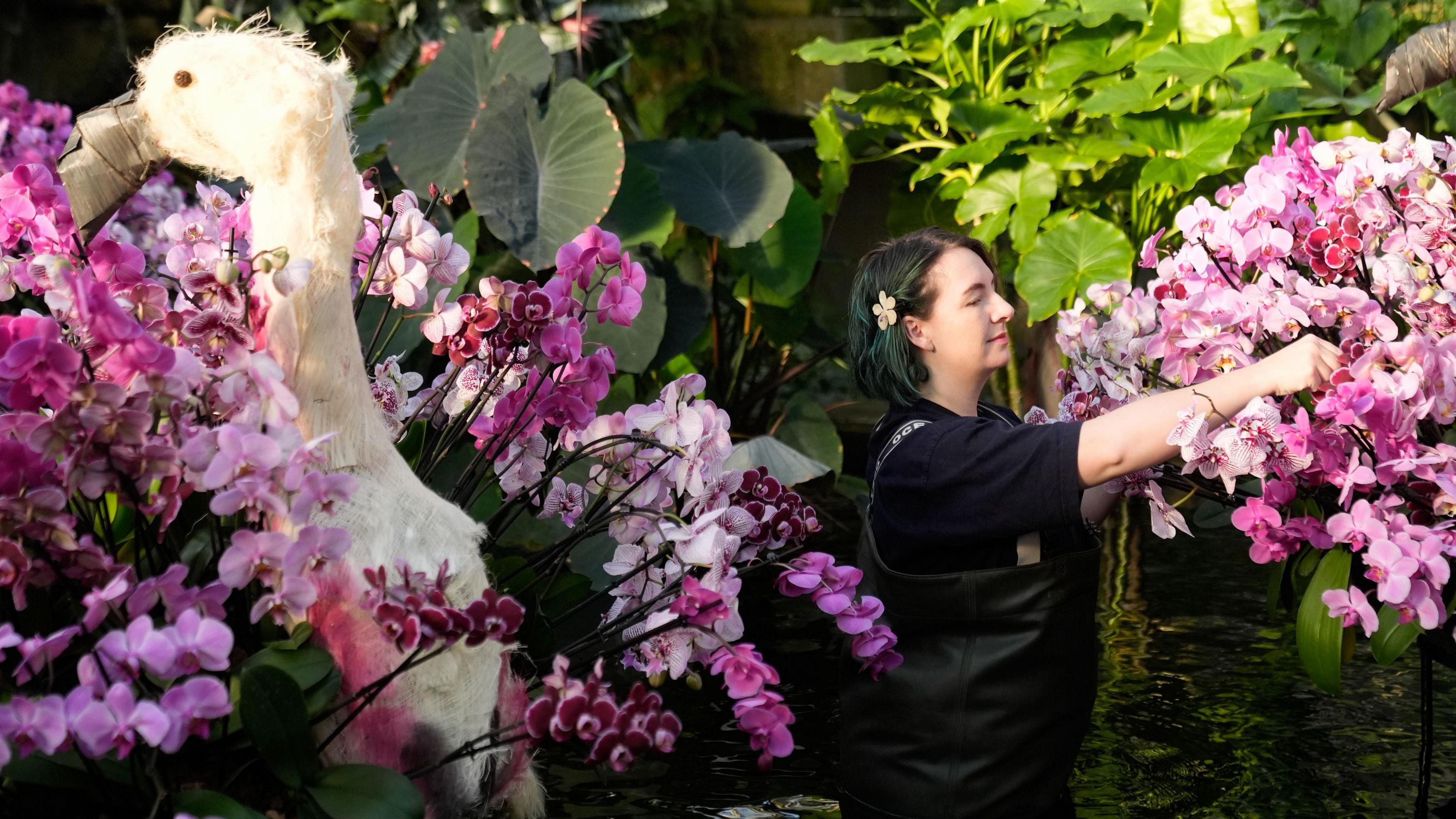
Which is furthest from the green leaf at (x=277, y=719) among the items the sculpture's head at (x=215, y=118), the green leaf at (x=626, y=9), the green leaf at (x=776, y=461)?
the green leaf at (x=626, y=9)

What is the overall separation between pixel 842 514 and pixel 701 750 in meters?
1.34

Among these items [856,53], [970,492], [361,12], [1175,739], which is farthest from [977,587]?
[361,12]

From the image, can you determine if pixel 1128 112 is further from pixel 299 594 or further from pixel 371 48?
pixel 371 48

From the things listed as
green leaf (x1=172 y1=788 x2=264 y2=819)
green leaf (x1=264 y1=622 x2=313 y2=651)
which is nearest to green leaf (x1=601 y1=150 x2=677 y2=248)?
green leaf (x1=264 y1=622 x2=313 y2=651)

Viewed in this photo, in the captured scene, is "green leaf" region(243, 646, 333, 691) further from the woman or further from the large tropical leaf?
the large tropical leaf

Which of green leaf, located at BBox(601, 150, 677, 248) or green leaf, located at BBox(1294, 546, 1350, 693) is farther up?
green leaf, located at BBox(601, 150, 677, 248)

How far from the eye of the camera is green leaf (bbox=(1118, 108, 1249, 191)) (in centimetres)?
231

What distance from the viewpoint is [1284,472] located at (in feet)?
3.69

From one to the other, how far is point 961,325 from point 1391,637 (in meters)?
0.51

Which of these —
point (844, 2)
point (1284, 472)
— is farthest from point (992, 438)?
point (844, 2)

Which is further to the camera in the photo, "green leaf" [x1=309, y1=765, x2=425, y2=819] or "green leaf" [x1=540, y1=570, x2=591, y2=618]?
"green leaf" [x1=540, y1=570, x2=591, y2=618]

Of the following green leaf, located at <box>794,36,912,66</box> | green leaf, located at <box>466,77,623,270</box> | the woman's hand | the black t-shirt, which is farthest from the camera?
green leaf, located at <box>794,36,912,66</box>

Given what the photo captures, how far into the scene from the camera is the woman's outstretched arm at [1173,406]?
1.06 m

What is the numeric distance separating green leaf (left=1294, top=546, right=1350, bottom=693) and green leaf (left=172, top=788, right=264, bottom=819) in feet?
3.10
